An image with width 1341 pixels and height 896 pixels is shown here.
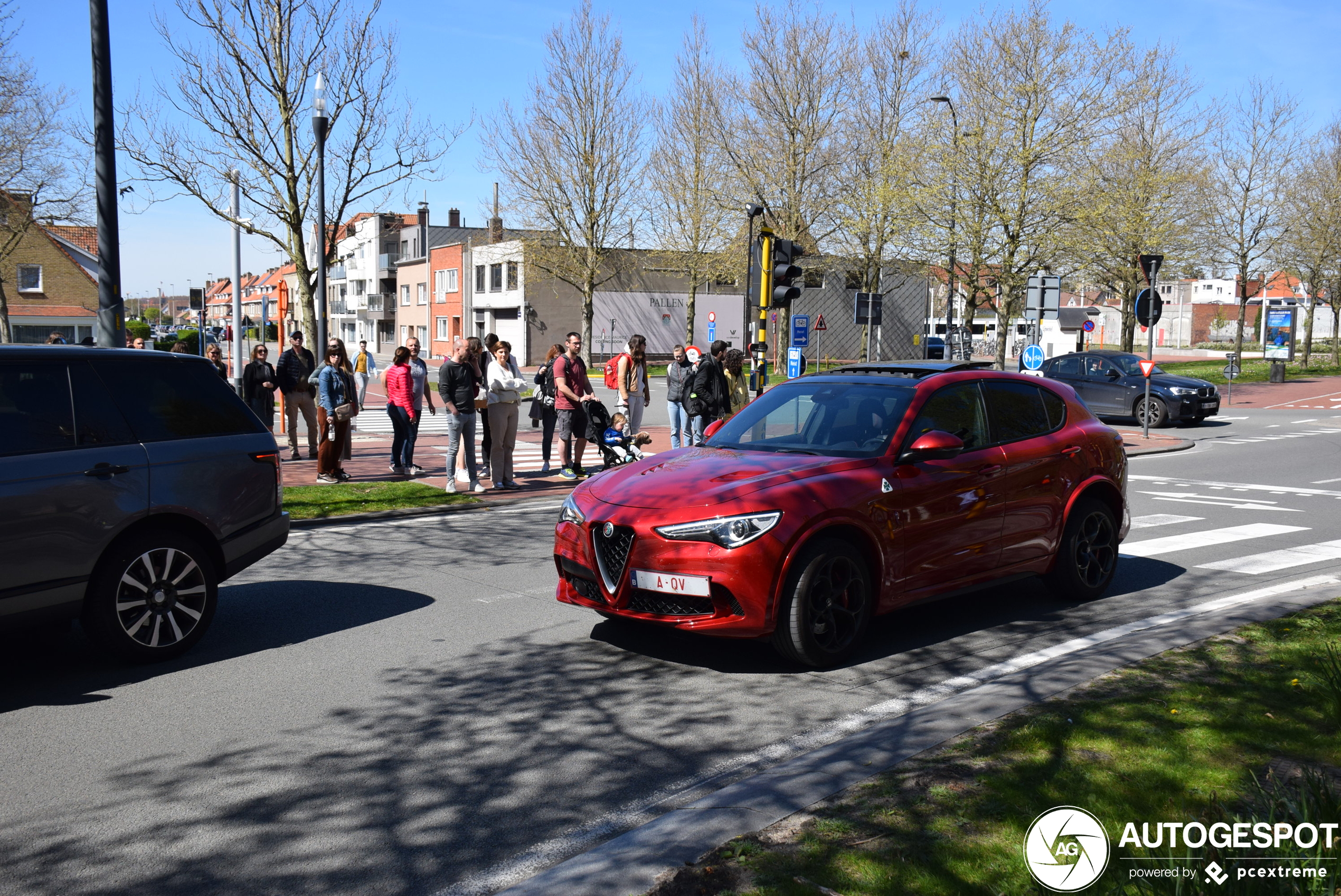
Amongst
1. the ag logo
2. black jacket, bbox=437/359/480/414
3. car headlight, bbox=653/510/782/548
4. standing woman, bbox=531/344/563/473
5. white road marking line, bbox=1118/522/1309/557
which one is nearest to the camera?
the ag logo

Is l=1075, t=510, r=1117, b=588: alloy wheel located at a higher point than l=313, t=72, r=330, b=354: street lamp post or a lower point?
lower

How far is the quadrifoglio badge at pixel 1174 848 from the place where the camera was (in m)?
2.94

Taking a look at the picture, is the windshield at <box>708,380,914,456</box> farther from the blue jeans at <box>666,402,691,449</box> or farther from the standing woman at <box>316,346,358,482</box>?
the blue jeans at <box>666,402,691,449</box>

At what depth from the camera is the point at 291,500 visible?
11789 millimetres

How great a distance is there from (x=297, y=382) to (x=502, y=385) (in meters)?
3.13

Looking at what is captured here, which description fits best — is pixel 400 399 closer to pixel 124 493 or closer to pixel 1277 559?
pixel 124 493

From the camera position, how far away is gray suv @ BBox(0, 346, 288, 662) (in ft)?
17.8

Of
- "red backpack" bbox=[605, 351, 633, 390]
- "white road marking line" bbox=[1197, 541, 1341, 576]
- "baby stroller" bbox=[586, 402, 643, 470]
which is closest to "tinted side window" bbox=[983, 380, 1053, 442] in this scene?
"white road marking line" bbox=[1197, 541, 1341, 576]

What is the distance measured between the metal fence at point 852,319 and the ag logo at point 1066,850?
55.6 meters

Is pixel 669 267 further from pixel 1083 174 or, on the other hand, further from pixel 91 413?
pixel 91 413

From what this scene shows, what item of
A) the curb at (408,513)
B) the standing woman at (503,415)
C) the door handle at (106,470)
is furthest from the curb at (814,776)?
the standing woman at (503,415)

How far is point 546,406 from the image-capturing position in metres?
14.9

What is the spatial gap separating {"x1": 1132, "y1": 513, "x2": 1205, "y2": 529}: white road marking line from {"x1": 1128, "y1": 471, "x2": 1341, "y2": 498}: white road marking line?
3015 mm

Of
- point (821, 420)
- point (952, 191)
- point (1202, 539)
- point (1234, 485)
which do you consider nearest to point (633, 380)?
point (1202, 539)
